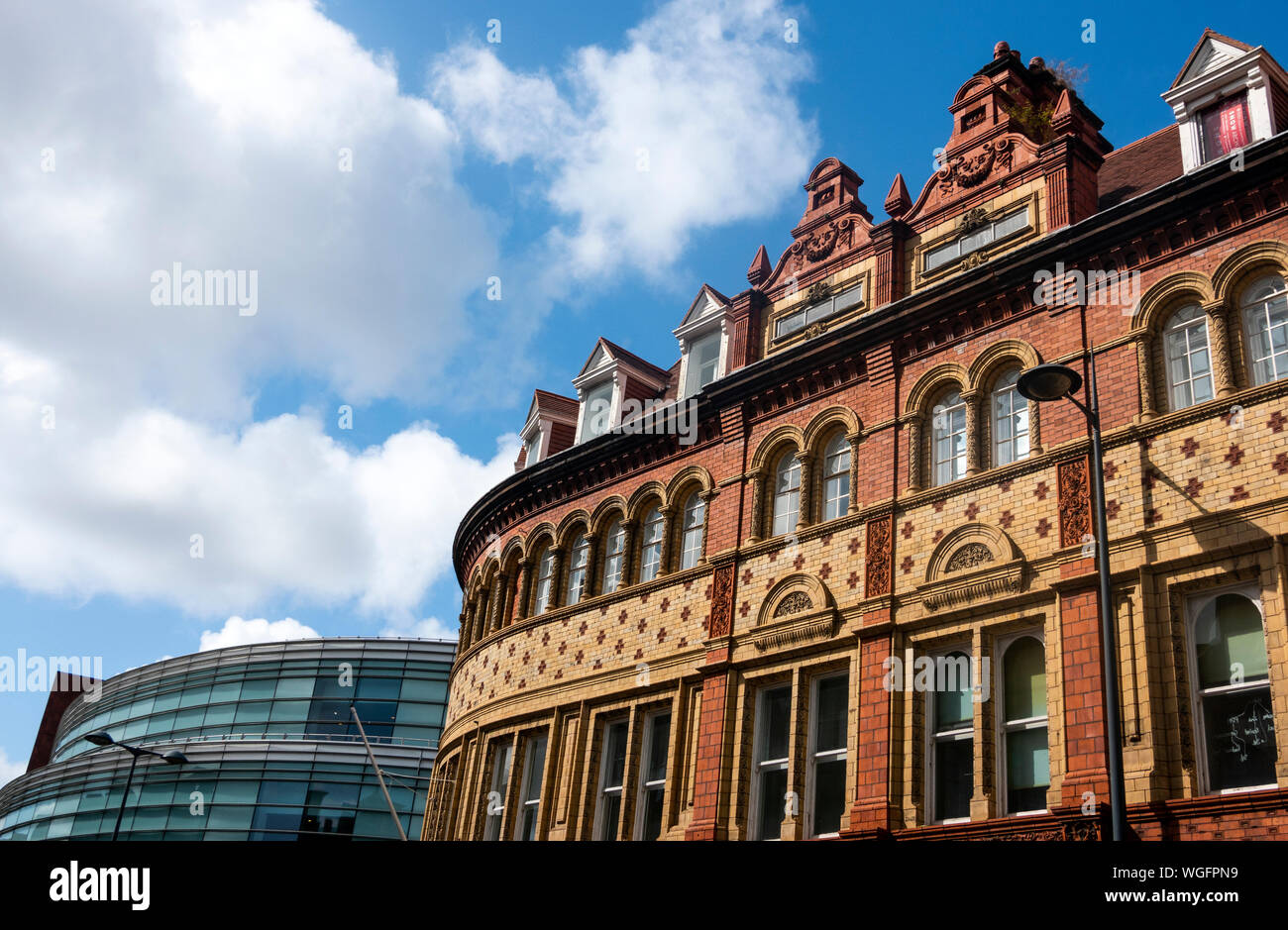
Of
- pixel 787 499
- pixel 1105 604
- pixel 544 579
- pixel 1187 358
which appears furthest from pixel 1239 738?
pixel 544 579

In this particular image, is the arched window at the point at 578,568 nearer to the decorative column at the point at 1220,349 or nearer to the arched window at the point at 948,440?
the arched window at the point at 948,440

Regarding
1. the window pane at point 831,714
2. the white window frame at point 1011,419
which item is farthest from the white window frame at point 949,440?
the window pane at point 831,714

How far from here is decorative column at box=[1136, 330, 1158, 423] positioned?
55.2 ft

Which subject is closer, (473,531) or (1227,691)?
(1227,691)

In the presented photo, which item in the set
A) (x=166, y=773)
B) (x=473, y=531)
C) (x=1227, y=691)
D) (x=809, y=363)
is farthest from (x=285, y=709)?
(x=1227, y=691)

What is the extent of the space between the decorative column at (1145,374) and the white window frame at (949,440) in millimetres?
2785

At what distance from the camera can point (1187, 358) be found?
17.0 m

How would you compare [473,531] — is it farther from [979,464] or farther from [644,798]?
[979,464]

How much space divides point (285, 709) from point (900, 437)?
151 feet

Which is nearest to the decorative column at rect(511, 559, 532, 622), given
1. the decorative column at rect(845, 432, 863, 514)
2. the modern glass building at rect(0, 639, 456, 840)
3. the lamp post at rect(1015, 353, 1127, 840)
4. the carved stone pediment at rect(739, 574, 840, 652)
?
the carved stone pediment at rect(739, 574, 840, 652)

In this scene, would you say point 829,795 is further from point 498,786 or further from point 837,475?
point 498,786

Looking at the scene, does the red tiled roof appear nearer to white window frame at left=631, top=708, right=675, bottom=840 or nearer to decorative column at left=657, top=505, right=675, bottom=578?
decorative column at left=657, top=505, right=675, bottom=578

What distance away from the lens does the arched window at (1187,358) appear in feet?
54.8
